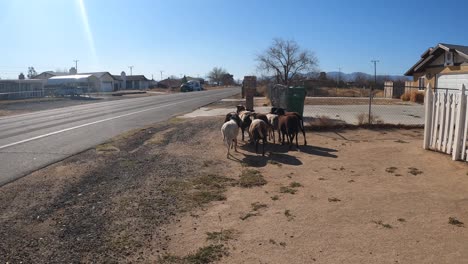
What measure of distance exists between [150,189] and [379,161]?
516 cm

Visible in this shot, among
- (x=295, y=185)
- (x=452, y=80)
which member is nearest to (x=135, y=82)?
(x=452, y=80)

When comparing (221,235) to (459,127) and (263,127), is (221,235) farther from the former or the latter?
(459,127)

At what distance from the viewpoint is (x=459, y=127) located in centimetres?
899

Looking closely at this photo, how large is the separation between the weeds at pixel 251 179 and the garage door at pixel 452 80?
1905 cm

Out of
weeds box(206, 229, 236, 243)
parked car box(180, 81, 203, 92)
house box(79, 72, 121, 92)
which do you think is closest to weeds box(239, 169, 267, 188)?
weeds box(206, 229, 236, 243)

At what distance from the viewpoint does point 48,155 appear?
10.9 meters

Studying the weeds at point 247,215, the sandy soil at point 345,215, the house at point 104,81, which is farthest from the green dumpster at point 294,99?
the house at point 104,81

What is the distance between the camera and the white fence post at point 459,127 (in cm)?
891

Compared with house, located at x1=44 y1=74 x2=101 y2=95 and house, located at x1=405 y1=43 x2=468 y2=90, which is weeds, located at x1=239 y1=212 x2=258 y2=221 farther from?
house, located at x1=44 y1=74 x2=101 y2=95

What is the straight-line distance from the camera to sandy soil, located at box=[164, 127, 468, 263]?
466 centimetres

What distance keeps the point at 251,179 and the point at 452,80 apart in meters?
22.0

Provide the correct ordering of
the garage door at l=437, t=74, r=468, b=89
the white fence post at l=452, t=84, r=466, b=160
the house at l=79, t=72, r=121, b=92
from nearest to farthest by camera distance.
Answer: the white fence post at l=452, t=84, r=466, b=160, the garage door at l=437, t=74, r=468, b=89, the house at l=79, t=72, r=121, b=92

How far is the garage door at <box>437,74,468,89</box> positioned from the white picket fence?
14.8 m

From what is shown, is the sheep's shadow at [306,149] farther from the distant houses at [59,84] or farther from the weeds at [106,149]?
the distant houses at [59,84]
